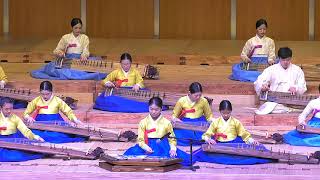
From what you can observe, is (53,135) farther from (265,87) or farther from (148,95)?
(265,87)

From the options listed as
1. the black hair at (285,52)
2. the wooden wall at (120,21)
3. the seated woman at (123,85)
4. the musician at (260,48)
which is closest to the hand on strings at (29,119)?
the seated woman at (123,85)

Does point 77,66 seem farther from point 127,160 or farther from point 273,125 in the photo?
point 127,160

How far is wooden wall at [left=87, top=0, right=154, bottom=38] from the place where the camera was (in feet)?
50.6

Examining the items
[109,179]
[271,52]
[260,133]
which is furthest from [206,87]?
[109,179]

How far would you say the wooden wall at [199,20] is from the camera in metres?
15.4

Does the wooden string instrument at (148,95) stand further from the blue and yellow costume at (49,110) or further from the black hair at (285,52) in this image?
the black hair at (285,52)

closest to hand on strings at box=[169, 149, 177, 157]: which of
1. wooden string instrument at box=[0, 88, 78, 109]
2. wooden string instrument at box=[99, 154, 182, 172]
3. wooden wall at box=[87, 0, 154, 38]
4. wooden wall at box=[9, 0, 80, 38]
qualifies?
wooden string instrument at box=[99, 154, 182, 172]

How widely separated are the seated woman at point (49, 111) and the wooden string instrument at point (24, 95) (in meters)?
0.72

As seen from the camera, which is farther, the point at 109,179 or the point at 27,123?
the point at 27,123

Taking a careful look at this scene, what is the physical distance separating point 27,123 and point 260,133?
2390 millimetres

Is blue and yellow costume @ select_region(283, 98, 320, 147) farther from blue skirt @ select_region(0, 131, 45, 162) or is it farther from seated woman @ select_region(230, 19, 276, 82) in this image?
blue skirt @ select_region(0, 131, 45, 162)

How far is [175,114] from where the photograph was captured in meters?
9.41

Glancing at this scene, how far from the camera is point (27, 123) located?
9195 mm

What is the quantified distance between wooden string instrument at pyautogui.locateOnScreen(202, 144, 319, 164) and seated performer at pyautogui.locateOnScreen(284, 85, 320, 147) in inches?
30.7
